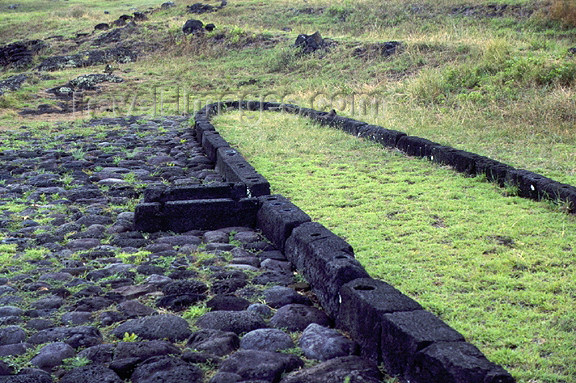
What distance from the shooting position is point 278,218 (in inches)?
198

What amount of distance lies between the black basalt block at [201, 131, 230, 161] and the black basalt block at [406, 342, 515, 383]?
5.94m

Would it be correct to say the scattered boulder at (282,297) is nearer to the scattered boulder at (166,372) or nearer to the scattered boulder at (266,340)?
the scattered boulder at (266,340)

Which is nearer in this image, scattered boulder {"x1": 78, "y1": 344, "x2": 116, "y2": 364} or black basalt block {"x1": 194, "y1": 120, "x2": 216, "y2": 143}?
scattered boulder {"x1": 78, "y1": 344, "x2": 116, "y2": 364}

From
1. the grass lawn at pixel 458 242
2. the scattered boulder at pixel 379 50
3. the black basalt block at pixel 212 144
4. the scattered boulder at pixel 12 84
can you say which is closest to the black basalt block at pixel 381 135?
the grass lawn at pixel 458 242

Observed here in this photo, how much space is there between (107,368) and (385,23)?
2052 cm

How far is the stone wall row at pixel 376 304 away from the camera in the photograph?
2.66 metres

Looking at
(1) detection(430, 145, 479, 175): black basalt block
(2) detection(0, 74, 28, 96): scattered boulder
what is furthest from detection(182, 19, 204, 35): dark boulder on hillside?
(1) detection(430, 145, 479, 175): black basalt block

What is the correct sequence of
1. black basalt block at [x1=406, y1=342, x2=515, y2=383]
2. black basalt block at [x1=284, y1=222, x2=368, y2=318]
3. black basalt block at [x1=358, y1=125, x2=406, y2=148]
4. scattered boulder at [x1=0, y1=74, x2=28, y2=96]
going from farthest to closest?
scattered boulder at [x1=0, y1=74, x2=28, y2=96]
black basalt block at [x1=358, y1=125, x2=406, y2=148]
black basalt block at [x1=284, y1=222, x2=368, y2=318]
black basalt block at [x1=406, y1=342, x2=515, y2=383]

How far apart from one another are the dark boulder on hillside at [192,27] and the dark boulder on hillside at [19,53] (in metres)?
5.91

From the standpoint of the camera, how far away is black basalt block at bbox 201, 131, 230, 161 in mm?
8541

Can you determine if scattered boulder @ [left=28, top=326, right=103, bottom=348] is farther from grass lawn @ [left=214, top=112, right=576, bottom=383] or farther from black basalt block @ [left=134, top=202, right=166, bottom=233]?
black basalt block @ [left=134, top=202, right=166, bottom=233]

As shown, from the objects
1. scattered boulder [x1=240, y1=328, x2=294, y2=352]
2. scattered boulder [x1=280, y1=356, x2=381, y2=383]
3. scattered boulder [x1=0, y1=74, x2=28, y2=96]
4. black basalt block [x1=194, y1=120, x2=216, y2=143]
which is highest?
scattered boulder [x1=280, y1=356, x2=381, y2=383]

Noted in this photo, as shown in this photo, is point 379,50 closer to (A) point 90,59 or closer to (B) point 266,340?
(A) point 90,59

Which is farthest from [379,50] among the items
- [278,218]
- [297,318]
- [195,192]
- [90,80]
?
[297,318]
